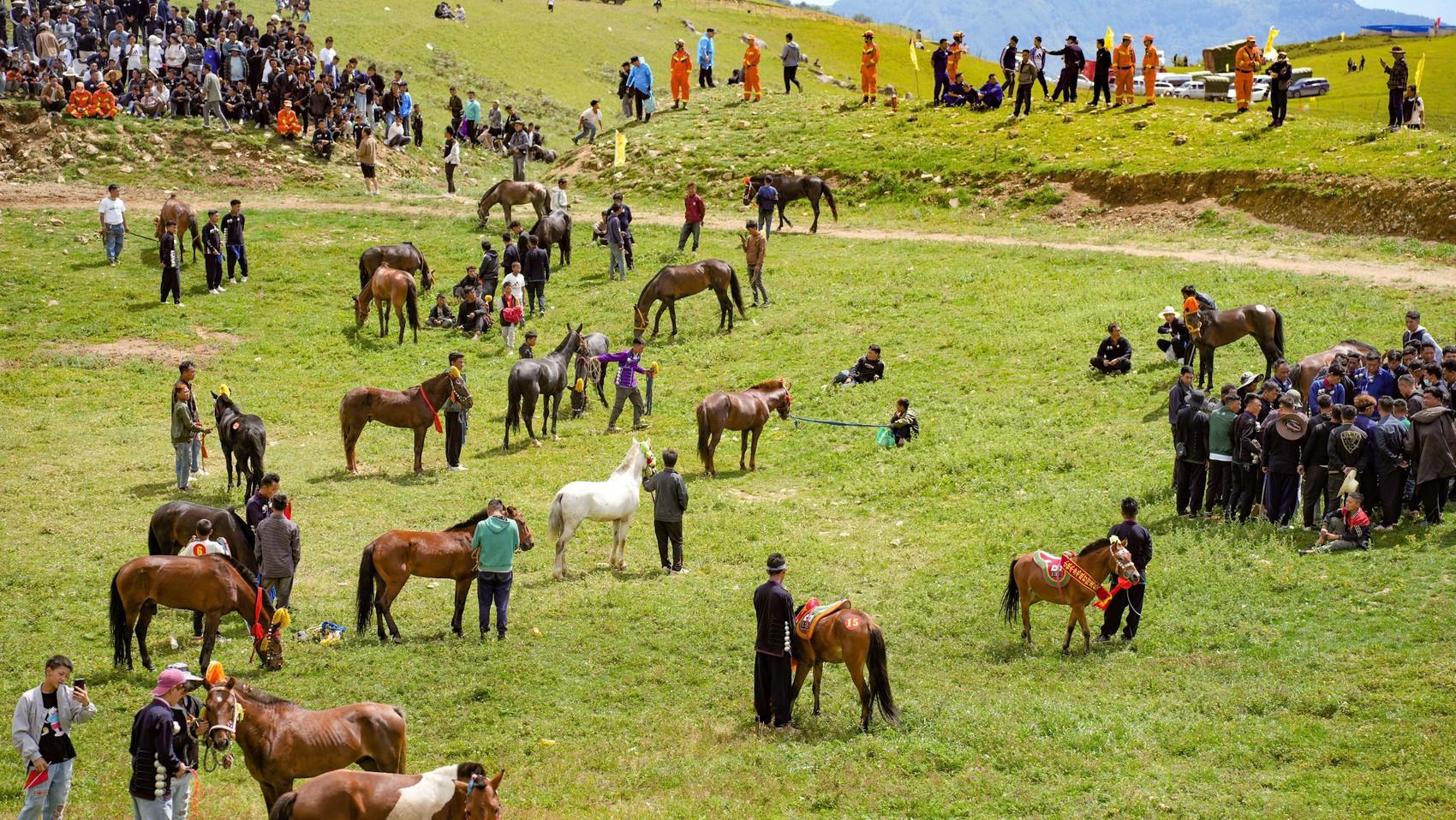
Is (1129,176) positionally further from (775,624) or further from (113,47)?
(113,47)

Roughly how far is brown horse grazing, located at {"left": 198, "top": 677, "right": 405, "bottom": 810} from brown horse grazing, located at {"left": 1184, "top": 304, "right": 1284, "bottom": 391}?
16.8 m

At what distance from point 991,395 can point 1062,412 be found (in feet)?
5.63

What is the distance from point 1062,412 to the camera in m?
23.0

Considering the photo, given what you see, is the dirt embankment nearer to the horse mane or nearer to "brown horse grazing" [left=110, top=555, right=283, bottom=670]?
the horse mane

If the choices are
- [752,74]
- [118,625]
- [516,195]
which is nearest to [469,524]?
[118,625]

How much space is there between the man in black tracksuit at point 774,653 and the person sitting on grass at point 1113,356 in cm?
1331

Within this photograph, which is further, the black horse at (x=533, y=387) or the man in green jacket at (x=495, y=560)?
the black horse at (x=533, y=387)

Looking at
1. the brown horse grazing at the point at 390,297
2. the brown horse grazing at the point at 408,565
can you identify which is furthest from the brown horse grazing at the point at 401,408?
the brown horse grazing at the point at 390,297

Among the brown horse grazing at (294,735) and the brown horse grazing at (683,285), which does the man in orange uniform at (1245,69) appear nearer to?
the brown horse grazing at (683,285)

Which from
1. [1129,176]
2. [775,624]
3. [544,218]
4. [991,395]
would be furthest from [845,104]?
[775,624]

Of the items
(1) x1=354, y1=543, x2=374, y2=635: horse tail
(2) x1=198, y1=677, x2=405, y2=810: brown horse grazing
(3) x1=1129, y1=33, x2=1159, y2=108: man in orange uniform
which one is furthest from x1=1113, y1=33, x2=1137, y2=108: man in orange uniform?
(2) x1=198, y1=677, x2=405, y2=810: brown horse grazing

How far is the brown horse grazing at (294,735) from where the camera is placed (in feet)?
33.6

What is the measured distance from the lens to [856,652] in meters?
12.5

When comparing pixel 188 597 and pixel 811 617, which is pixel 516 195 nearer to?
pixel 188 597
